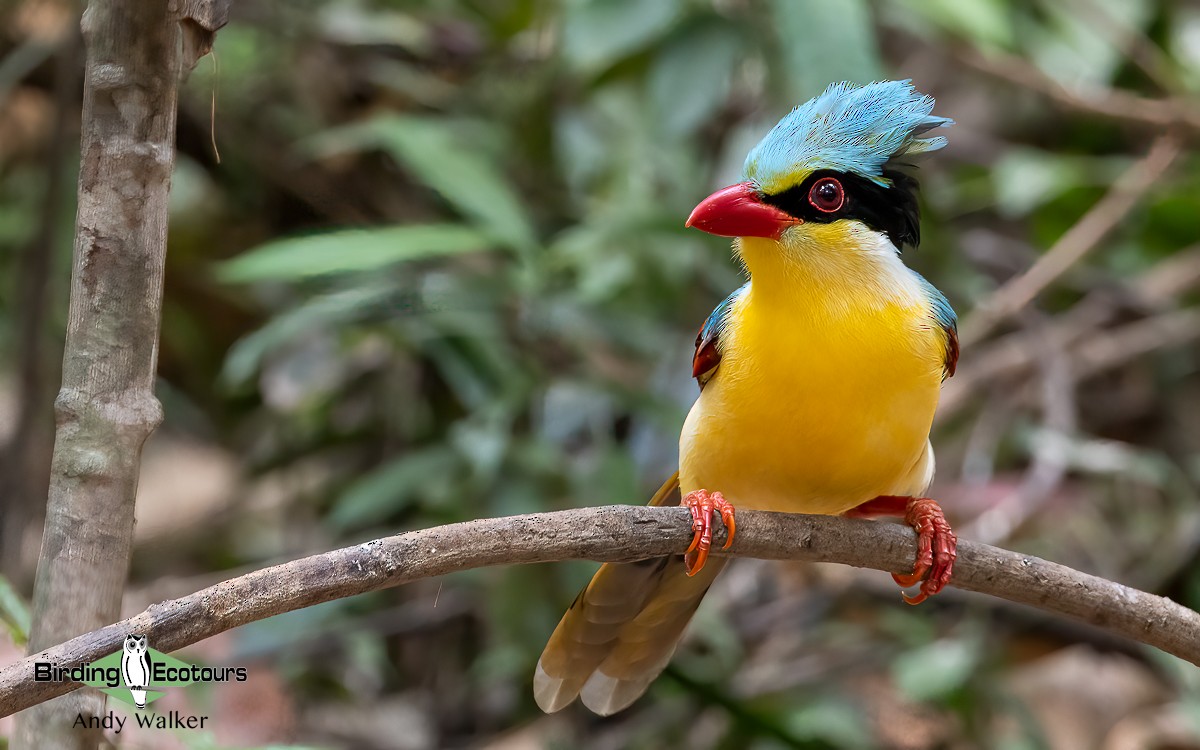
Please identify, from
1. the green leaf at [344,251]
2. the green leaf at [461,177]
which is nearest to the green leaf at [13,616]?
the green leaf at [344,251]

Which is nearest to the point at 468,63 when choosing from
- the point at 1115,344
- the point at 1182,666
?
the point at 1115,344

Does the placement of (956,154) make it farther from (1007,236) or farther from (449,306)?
(449,306)

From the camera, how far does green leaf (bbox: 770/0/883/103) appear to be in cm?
286

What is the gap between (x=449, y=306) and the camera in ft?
9.60

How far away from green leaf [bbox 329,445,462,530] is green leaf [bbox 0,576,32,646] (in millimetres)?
1550

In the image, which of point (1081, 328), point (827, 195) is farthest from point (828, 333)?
point (1081, 328)

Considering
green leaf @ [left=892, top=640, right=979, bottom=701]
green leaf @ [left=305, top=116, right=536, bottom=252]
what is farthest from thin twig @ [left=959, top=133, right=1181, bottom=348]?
green leaf @ [left=305, top=116, right=536, bottom=252]

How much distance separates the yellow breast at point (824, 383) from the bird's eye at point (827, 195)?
8 centimetres

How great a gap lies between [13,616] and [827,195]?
1.41m

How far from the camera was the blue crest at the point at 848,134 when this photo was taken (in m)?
1.92

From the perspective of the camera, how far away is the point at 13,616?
160 centimetres

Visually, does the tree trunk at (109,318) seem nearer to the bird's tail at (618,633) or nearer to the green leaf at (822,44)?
the bird's tail at (618,633)

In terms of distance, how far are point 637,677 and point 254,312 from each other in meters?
2.75

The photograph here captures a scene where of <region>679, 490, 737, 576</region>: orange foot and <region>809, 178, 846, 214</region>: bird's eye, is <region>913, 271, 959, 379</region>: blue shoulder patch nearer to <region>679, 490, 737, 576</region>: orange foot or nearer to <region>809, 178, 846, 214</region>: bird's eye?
<region>809, 178, 846, 214</region>: bird's eye
